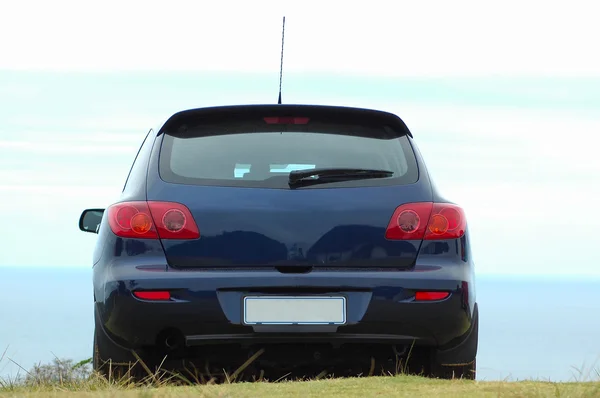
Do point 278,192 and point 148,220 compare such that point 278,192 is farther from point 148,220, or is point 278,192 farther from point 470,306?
point 470,306

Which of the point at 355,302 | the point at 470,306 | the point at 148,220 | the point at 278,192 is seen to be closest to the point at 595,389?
the point at 470,306

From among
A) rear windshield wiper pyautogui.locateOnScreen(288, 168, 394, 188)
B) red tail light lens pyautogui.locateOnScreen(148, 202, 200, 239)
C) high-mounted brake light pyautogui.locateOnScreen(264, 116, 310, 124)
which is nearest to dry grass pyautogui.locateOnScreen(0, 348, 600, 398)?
red tail light lens pyautogui.locateOnScreen(148, 202, 200, 239)

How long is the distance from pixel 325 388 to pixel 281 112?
5.12 feet

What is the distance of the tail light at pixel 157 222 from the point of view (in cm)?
438

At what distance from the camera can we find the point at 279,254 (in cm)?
434

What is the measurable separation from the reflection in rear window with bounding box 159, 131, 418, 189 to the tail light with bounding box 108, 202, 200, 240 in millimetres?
175

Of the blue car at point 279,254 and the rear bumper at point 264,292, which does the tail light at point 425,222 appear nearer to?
the blue car at point 279,254

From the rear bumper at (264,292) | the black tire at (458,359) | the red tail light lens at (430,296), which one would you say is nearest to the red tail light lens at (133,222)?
the rear bumper at (264,292)

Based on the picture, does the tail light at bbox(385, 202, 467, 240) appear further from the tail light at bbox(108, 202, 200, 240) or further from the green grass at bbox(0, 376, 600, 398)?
the tail light at bbox(108, 202, 200, 240)

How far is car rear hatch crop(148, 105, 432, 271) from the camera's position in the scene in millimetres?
4359

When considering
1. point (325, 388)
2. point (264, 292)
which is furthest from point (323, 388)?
point (264, 292)

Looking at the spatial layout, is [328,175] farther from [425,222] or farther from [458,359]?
[458,359]

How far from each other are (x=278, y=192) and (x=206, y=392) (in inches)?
45.5

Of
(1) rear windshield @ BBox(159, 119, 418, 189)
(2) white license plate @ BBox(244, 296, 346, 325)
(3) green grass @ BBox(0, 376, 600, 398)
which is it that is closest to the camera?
(3) green grass @ BBox(0, 376, 600, 398)
